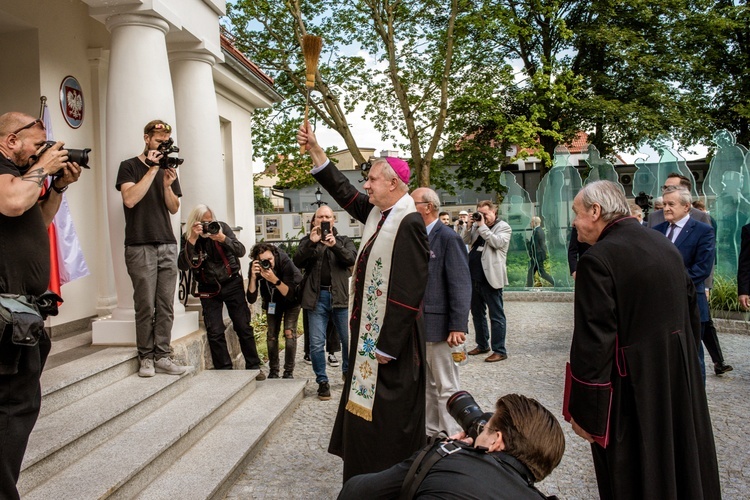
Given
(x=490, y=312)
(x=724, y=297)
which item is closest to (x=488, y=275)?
(x=490, y=312)

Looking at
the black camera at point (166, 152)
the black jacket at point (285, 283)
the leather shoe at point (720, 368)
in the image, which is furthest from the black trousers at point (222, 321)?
the leather shoe at point (720, 368)

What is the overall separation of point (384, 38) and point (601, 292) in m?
18.3

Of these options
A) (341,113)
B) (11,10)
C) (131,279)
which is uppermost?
(341,113)

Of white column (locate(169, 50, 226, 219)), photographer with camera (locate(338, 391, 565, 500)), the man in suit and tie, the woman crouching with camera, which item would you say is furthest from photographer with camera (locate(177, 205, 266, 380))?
photographer with camera (locate(338, 391, 565, 500))

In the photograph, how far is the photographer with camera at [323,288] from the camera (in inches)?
271

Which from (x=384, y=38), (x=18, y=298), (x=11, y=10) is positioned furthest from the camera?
(x=384, y=38)

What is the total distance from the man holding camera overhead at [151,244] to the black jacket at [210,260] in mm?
718

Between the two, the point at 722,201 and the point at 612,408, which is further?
the point at 722,201

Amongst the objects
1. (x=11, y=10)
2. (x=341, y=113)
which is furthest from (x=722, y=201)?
(x=341, y=113)

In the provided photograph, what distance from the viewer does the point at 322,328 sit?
23.3ft

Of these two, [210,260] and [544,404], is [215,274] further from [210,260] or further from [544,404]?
[544,404]

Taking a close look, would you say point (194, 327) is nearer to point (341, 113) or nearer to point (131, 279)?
point (131, 279)

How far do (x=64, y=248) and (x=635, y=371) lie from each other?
5530 millimetres

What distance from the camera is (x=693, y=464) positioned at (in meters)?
3.03
